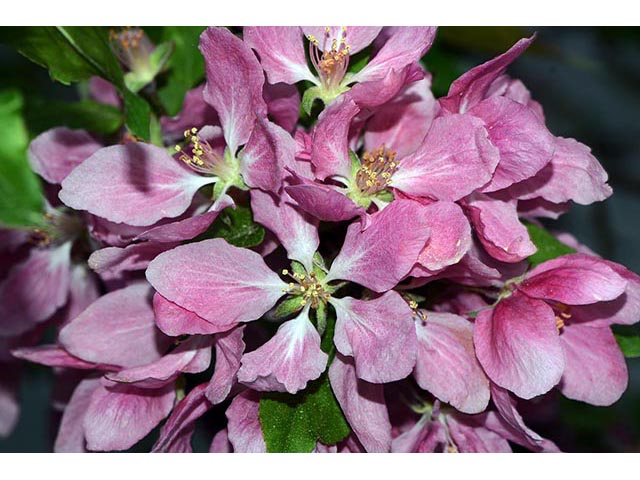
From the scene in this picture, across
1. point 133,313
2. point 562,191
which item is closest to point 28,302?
point 133,313

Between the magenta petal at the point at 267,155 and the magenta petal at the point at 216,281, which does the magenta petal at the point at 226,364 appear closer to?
the magenta petal at the point at 216,281

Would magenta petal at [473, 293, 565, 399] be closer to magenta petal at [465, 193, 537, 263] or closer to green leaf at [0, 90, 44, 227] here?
magenta petal at [465, 193, 537, 263]

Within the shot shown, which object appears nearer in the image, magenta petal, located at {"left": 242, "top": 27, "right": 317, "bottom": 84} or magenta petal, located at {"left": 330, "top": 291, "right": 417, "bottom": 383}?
magenta petal, located at {"left": 330, "top": 291, "right": 417, "bottom": 383}

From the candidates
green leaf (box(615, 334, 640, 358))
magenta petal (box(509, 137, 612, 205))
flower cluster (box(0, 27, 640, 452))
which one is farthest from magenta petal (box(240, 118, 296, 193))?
green leaf (box(615, 334, 640, 358))

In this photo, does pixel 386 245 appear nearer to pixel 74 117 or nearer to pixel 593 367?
pixel 593 367

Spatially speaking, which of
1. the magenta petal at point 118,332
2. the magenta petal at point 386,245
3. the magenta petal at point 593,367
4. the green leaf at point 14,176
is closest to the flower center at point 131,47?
the green leaf at point 14,176

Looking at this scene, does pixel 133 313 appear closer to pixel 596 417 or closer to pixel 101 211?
pixel 101 211
